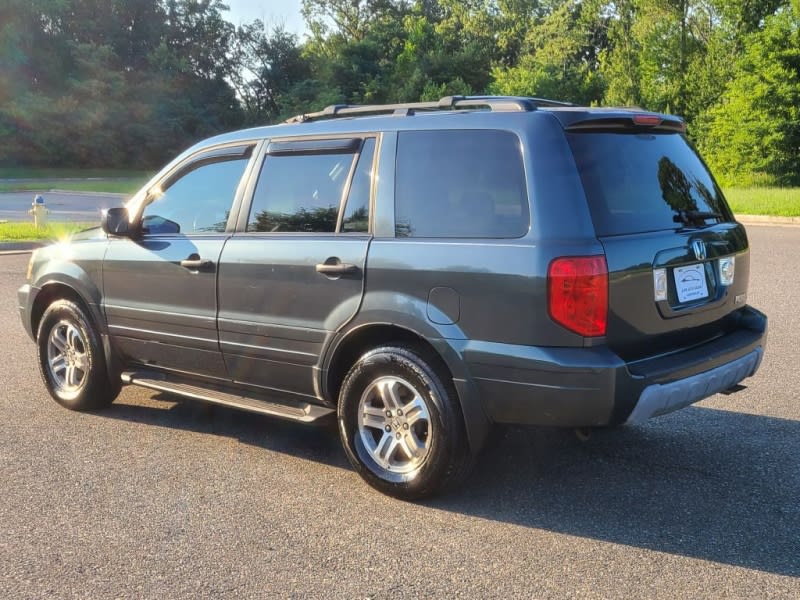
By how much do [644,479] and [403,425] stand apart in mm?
1273

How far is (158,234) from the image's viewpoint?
496cm

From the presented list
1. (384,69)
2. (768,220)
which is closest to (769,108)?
(768,220)

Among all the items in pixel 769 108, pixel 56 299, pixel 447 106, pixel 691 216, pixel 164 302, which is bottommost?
pixel 56 299

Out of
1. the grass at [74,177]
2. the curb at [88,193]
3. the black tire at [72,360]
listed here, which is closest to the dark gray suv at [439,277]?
the black tire at [72,360]

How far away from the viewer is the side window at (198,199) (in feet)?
15.4

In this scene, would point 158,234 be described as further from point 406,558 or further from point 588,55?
point 588,55

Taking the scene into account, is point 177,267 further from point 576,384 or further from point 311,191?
point 576,384

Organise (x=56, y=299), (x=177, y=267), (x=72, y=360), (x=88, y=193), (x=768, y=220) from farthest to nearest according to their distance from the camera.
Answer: (x=88, y=193) < (x=768, y=220) < (x=56, y=299) < (x=72, y=360) < (x=177, y=267)

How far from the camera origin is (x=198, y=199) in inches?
191

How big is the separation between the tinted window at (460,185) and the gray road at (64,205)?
1892 cm

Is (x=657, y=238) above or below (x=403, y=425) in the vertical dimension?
above

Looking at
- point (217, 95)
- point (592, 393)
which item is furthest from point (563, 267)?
point (217, 95)

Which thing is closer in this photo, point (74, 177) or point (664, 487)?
point (664, 487)

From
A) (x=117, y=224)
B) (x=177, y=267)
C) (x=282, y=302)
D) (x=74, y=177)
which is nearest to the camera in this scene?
(x=282, y=302)
